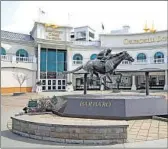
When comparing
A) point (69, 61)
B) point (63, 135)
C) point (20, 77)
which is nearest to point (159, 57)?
point (69, 61)

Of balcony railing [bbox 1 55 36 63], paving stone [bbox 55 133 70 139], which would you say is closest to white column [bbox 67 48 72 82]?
balcony railing [bbox 1 55 36 63]

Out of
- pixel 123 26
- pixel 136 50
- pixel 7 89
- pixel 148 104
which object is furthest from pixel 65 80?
pixel 148 104

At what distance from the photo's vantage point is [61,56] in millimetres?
38062

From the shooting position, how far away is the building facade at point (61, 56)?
1316 inches

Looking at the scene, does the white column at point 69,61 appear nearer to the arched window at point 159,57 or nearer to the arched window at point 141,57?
the arched window at point 141,57

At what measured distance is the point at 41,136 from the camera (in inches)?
288

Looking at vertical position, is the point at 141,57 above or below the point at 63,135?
above

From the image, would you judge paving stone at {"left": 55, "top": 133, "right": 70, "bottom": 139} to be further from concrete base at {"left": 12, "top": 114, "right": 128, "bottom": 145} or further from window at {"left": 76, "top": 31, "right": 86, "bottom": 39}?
window at {"left": 76, "top": 31, "right": 86, "bottom": 39}

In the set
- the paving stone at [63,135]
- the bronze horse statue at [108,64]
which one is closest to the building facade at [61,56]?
the bronze horse statue at [108,64]

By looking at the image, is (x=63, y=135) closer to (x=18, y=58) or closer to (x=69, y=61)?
(x=18, y=58)

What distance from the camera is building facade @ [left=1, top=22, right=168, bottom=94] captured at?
33.4 metres

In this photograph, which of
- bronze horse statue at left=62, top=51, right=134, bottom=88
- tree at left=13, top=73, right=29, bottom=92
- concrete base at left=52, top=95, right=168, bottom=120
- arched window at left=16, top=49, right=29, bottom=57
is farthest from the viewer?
arched window at left=16, top=49, right=29, bottom=57

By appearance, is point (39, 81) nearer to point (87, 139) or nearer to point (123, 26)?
point (123, 26)

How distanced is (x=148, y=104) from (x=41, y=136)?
17.1 ft
